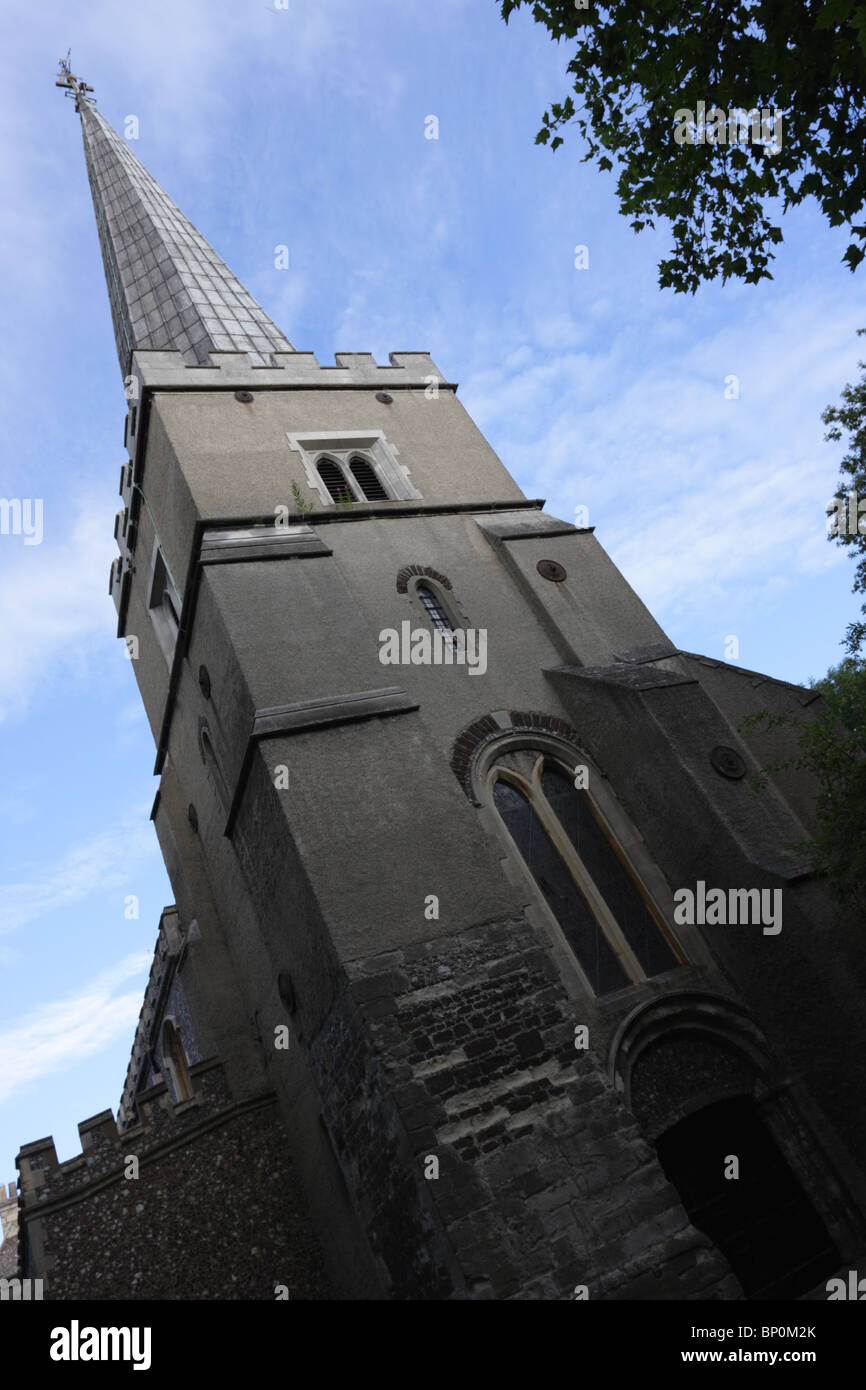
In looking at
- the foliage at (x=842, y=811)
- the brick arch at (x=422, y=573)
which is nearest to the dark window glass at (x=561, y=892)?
the foliage at (x=842, y=811)

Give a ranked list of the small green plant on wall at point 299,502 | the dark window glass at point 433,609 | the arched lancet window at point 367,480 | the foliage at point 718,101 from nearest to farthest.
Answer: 1. the foliage at point 718,101
2. the dark window glass at point 433,609
3. the small green plant on wall at point 299,502
4. the arched lancet window at point 367,480

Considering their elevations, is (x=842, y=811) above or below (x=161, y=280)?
below

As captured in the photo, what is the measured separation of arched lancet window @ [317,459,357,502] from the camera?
47.9 ft

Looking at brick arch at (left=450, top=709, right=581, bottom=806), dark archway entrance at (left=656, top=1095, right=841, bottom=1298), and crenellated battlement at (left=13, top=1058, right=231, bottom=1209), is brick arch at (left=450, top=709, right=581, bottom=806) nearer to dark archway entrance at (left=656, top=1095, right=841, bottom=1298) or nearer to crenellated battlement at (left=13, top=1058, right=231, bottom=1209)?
dark archway entrance at (left=656, top=1095, right=841, bottom=1298)

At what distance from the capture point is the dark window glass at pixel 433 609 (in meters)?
12.9

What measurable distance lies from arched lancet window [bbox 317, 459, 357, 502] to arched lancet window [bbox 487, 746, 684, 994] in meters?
5.34

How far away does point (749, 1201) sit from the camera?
30.9 feet

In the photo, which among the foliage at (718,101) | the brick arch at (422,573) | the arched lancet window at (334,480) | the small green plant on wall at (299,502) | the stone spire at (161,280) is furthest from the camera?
the stone spire at (161,280)

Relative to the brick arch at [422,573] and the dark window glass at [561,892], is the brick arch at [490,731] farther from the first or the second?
the brick arch at [422,573]

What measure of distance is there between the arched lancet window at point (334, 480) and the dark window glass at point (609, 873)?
5653mm

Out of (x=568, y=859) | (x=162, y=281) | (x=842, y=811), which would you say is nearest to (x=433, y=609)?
(x=568, y=859)

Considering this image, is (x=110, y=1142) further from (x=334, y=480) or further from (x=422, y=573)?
(x=334, y=480)

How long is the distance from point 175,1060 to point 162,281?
52.5 feet

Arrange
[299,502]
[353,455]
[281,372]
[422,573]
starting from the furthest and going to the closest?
[281,372], [353,455], [299,502], [422,573]
